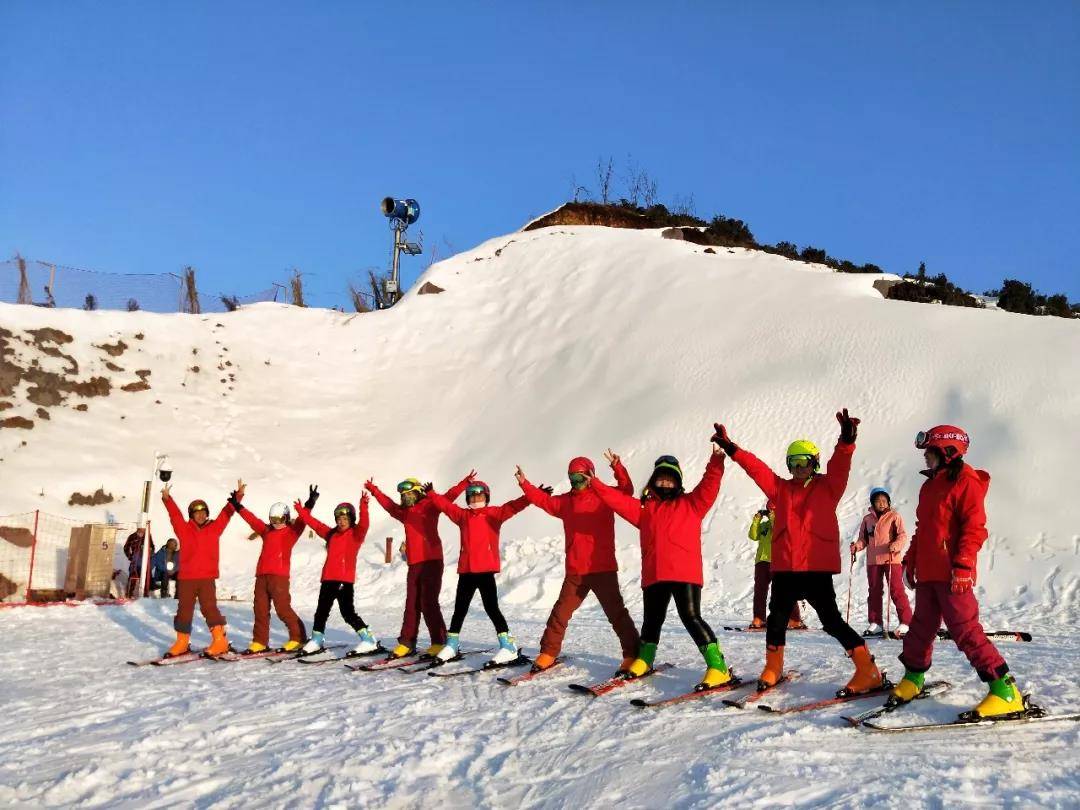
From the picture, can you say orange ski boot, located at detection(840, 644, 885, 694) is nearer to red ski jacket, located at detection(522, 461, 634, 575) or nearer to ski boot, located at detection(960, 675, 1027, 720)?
ski boot, located at detection(960, 675, 1027, 720)

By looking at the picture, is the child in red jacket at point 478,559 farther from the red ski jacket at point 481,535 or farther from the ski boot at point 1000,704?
the ski boot at point 1000,704

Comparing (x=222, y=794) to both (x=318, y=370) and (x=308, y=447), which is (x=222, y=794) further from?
(x=318, y=370)

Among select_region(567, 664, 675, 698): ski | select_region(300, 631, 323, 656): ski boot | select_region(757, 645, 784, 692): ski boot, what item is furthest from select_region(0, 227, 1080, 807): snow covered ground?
select_region(300, 631, 323, 656): ski boot

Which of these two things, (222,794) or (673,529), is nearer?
(222,794)

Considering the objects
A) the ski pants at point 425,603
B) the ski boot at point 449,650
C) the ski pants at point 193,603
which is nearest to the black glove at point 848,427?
the ski boot at point 449,650

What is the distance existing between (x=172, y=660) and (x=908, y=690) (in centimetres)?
725

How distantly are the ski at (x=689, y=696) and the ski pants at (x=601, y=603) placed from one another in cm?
100

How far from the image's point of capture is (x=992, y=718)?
5051 mm

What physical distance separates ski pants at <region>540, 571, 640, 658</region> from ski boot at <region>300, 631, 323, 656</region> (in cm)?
300

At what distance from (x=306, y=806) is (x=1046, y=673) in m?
5.58

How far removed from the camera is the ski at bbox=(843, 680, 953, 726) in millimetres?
5262

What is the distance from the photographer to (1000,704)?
5.10 metres

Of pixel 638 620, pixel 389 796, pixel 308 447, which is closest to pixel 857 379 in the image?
pixel 638 620

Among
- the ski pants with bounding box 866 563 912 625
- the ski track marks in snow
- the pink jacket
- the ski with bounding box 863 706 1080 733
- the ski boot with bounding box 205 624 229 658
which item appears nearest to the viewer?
the ski track marks in snow
